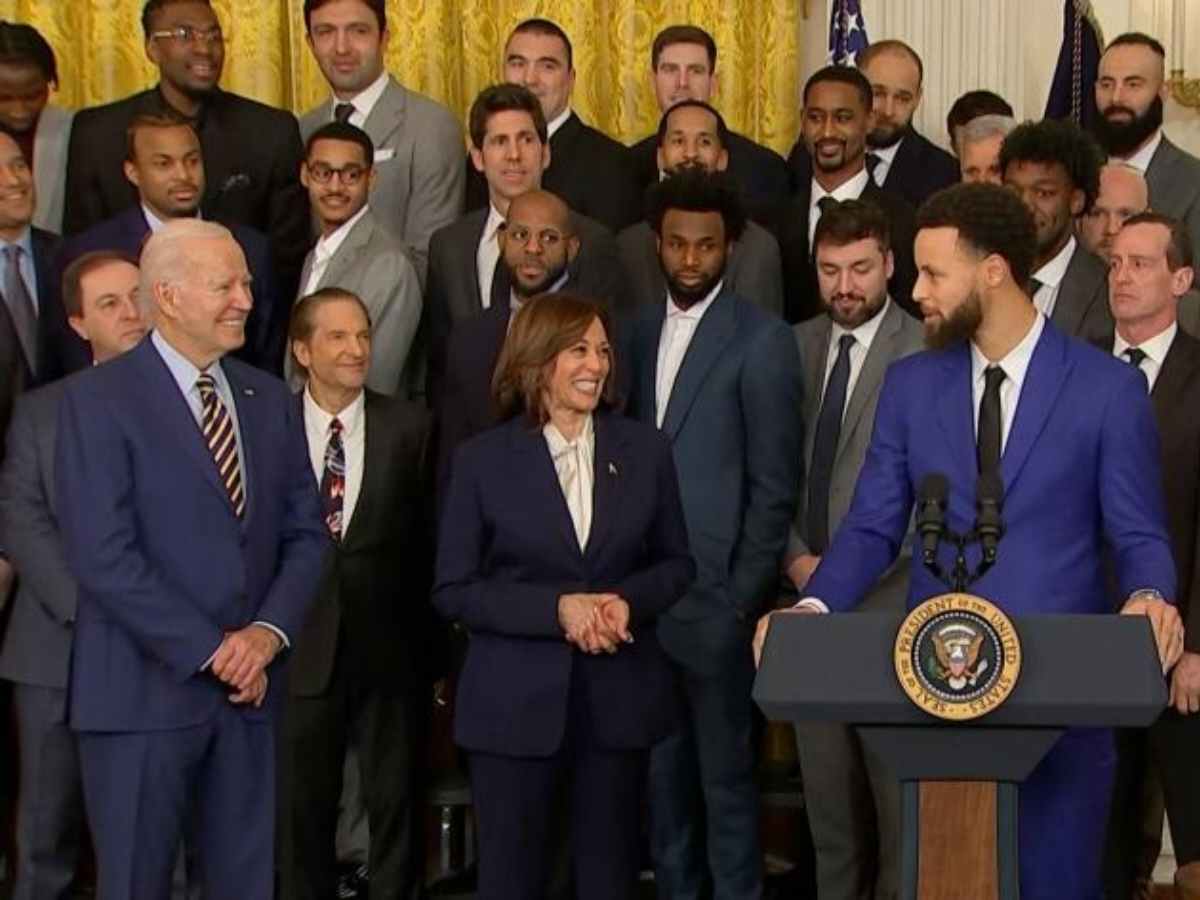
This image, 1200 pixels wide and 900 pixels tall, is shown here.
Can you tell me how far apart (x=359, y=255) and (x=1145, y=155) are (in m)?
2.27

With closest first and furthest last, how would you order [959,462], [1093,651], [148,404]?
[1093,651] → [959,462] → [148,404]

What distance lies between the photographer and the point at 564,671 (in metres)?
4.85

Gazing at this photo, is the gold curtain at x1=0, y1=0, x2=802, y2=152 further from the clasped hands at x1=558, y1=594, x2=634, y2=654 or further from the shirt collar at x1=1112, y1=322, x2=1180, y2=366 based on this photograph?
the clasped hands at x1=558, y1=594, x2=634, y2=654

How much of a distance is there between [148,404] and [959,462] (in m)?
1.57

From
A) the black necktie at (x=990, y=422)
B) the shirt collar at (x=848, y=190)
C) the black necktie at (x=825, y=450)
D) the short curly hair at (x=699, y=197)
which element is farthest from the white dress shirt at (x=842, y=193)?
the black necktie at (x=990, y=422)

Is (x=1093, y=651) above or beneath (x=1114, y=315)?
beneath

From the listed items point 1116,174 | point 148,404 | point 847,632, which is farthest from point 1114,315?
point 148,404

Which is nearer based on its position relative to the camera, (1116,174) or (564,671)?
(564,671)

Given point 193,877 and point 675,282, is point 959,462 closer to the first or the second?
point 675,282

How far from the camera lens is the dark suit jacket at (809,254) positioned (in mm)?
6242

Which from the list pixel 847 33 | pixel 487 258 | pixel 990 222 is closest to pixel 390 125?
pixel 487 258

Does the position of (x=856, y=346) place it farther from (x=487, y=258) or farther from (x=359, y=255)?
(x=359, y=255)

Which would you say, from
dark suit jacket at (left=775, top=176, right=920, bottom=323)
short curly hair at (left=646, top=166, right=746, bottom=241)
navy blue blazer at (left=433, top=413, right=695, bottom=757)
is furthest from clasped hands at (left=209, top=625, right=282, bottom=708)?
dark suit jacket at (left=775, top=176, right=920, bottom=323)

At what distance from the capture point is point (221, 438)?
4.58 m
